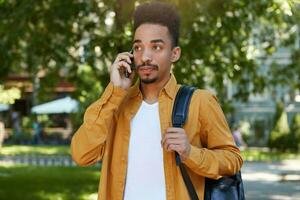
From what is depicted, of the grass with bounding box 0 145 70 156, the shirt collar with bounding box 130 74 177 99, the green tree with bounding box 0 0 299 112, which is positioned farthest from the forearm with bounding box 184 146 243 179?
the grass with bounding box 0 145 70 156

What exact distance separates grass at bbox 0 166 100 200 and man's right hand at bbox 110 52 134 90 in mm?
10095

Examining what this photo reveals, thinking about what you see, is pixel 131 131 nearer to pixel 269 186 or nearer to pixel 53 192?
pixel 53 192

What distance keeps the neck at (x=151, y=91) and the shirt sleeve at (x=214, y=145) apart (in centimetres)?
20

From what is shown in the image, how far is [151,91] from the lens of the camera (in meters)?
3.12

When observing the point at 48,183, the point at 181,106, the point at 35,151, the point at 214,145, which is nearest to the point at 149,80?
the point at 181,106

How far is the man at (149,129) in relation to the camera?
2.97 metres

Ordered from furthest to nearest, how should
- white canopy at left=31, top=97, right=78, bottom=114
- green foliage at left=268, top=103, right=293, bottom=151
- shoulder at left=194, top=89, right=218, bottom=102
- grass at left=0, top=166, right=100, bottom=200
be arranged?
white canopy at left=31, top=97, right=78, bottom=114
green foliage at left=268, top=103, right=293, bottom=151
grass at left=0, top=166, right=100, bottom=200
shoulder at left=194, top=89, right=218, bottom=102

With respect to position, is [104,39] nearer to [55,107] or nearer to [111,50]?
[111,50]

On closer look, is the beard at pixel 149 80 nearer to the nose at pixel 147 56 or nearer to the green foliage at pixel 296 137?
the nose at pixel 147 56

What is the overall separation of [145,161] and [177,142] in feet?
0.77

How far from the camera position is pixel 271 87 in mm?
17312

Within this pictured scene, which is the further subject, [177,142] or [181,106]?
[181,106]

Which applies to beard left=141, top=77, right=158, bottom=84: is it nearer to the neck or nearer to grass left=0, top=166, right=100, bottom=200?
the neck

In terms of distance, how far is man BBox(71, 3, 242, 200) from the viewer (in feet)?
9.73
